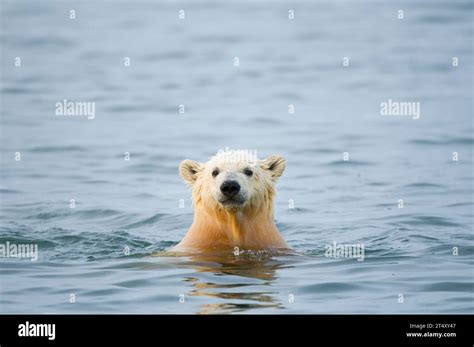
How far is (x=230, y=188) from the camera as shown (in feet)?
46.1

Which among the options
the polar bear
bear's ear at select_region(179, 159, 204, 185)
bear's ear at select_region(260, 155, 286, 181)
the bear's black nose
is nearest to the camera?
the bear's black nose

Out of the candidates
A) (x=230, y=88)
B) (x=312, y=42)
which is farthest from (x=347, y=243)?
(x=312, y=42)

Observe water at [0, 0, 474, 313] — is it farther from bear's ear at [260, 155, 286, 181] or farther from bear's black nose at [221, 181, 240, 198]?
bear's ear at [260, 155, 286, 181]

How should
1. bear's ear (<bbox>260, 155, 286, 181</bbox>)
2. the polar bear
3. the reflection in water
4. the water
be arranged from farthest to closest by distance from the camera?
bear's ear (<bbox>260, 155, 286, 181</bbox>) → the polar bear → the water → the reflection in water

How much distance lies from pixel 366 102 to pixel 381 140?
15.0 feet

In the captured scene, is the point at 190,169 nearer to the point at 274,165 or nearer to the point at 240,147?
the point at 274,165

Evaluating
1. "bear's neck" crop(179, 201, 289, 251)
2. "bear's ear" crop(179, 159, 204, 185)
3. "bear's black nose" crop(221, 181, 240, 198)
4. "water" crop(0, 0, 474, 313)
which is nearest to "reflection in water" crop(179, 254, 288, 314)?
"water" crop(0, 0, 474, 313)

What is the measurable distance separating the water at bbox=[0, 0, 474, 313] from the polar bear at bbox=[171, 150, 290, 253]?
304 mm

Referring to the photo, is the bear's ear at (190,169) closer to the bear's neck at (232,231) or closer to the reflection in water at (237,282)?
the bear's neck at (232,231)

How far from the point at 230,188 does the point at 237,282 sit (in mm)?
1285

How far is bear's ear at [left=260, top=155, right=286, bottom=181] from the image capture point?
49.3ft
